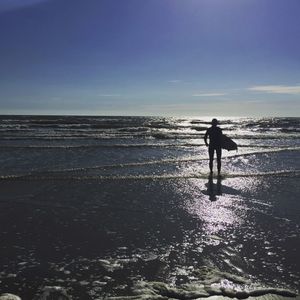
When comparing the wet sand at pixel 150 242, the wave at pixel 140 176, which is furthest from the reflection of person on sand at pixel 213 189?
the wave at pixel 140 176

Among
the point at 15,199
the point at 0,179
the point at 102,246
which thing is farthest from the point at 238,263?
the point at 0,179

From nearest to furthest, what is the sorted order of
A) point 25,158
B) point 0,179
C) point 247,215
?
point 247,215, point 0,179, point 25,158

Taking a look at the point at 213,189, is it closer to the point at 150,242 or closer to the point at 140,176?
the point at 140,176

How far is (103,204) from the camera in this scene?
1089cm

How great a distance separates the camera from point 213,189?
1307 centimetres

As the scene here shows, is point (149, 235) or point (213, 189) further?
point (213, 189)

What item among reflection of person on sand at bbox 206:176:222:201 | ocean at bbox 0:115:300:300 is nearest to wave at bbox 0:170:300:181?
ocean at bbox 0:115:300:300

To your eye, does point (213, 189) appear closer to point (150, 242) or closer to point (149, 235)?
point (149, 235)

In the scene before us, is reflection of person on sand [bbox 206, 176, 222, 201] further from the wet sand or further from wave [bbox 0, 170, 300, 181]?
wave [bbox 0, 170, 300, 181]

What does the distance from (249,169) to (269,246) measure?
11.1 metres

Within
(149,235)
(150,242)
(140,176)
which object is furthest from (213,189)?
(150,242)

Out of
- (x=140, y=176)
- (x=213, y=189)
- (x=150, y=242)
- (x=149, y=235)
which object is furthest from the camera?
(x=140, y=176)

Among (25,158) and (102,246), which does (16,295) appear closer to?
(102,246)

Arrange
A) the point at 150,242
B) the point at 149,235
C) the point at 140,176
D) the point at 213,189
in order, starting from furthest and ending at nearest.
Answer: the point at 140,176 < the point at 213,189 < the point at 149,235 < the point at 150,242
